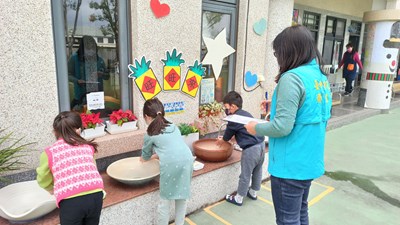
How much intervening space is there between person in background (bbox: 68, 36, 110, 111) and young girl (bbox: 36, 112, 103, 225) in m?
1.35

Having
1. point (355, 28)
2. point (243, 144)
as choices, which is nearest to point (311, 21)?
point (355, 28)

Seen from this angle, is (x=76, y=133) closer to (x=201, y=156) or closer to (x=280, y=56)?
(x=280, y=56)

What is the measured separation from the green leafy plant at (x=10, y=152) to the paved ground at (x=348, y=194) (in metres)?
1.72

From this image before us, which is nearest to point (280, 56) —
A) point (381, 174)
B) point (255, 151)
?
point (255, 151)

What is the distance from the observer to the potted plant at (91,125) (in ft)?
9.87

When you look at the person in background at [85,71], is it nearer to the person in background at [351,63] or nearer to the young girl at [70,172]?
the young girl at [70,172]

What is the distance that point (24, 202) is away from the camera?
2.42 meters

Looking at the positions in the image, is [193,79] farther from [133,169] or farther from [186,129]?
[133,169]

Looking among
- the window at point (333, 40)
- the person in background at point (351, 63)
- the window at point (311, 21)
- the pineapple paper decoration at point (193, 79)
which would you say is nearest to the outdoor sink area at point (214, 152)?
the pineapple paper decoration at point (193, 79)

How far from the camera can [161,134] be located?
99.0 inches

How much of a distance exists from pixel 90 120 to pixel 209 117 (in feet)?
5.55

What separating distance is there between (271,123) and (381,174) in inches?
144

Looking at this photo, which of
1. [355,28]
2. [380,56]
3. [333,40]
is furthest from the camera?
Result: [355,28]

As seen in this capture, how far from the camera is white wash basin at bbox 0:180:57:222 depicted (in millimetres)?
2130
